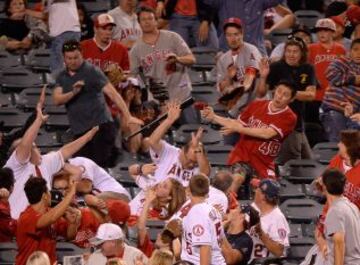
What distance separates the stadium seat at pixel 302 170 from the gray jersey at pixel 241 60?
52.6 inches

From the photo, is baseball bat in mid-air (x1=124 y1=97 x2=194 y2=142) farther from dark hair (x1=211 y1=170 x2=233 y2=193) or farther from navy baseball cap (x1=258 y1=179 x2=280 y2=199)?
navy baseball cap (x1=258 y1=179 x2=280 y2=199)

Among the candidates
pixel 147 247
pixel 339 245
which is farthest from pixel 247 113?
pixel 339 245

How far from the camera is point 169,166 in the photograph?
16.7 meters

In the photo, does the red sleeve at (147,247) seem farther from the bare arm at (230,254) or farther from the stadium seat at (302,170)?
the stadium seat at (302,170)

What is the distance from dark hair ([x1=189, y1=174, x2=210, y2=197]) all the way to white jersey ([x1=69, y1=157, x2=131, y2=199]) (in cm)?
204

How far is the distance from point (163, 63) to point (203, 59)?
1389 millimetres

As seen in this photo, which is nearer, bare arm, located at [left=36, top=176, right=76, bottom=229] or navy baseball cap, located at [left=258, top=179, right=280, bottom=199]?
bare arm, located at [left=36, top=176, right=76, bottom=229]

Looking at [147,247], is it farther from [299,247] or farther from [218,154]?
[218,154]

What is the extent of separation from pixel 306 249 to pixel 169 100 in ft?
10.1

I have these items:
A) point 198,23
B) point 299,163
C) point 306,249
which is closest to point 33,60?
point 198,23

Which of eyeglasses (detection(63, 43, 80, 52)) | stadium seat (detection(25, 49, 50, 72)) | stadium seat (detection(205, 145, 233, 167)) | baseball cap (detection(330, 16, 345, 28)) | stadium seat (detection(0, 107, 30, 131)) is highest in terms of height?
eyeglasses (detection(63, 43, 80, 52))

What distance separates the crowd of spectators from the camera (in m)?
14.5

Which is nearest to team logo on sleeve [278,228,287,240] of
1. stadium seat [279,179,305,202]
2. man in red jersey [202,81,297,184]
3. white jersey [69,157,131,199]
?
man in red jersey [202,81,297,184]

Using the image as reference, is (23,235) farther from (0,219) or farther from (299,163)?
(299,163)
